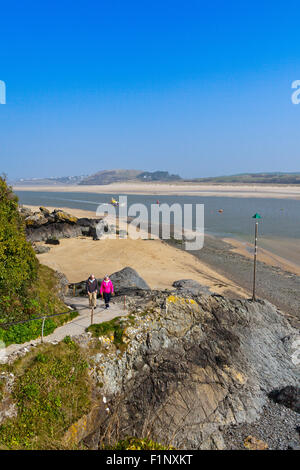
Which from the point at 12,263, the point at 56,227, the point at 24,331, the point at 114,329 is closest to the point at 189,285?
the point at 114,329

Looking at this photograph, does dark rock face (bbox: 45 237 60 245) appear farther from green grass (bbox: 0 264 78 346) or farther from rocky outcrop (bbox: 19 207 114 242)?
green grass (bbox: 0 264 78 346)

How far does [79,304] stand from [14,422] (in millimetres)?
6691

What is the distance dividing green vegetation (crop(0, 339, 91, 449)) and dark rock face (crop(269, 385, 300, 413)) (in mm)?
7138

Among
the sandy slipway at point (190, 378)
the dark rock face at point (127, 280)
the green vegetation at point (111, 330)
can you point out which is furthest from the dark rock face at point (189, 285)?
the green vegetation at point (111, 330)

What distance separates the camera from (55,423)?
815 cm

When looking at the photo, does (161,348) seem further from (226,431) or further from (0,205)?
(0,205)

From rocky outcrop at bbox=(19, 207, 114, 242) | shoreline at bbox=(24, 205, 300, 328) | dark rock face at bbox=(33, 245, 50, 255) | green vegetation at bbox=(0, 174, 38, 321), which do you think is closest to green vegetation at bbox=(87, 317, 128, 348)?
green vegetation at bbox=(0, 174, 38, 321)

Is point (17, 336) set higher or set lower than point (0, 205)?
lower

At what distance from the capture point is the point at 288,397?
455 inches

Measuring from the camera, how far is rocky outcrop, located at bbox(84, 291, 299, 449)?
31.5 feet

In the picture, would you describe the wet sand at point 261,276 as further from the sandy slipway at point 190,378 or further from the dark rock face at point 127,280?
the dark rock face at point 127,280

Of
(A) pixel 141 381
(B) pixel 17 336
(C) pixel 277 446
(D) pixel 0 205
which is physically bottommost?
(C) pixel 277 446

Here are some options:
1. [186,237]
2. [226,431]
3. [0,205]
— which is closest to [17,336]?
[0,205]
